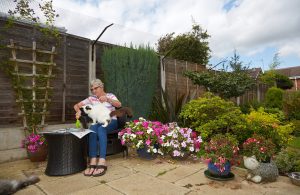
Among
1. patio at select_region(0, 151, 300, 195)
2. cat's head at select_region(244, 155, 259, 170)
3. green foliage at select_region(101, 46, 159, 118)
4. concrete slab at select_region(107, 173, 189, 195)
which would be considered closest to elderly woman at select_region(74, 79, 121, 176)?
A: patio at select_region(0, 151, 300, 195)

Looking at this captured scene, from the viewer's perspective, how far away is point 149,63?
4.67 m

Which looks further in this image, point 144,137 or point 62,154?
point 144,137

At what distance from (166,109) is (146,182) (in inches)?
85.5

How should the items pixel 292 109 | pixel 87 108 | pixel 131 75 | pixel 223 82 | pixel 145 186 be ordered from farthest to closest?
pixel 292 109, pixel 223 82, pixel 131 75, pixel 87 108, pixel 145 186

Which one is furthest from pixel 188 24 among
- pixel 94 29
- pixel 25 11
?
Result: pixel 25 11

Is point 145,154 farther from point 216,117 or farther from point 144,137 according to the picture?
point 216,117

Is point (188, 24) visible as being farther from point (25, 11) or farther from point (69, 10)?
point (25, 11)

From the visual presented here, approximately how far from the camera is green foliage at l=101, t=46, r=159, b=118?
4355 mm

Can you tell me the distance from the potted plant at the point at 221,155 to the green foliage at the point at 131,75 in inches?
84.8

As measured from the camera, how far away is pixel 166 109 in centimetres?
450

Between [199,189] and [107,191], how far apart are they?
3.00ft

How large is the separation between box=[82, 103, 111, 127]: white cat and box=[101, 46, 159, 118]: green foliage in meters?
1.29

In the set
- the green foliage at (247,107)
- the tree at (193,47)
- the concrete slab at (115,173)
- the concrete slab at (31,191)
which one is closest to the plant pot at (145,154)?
the concrete slab at (115,173)

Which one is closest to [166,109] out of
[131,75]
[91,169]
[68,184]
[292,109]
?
[131,75]
